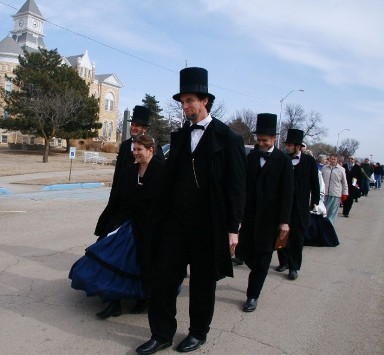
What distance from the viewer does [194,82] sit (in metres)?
3.32

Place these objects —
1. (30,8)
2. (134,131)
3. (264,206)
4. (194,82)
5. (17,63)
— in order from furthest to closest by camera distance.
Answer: (30,8)
(17,63)
(134,131)
(264,206)
(194,82)

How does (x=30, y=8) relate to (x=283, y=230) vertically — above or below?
above

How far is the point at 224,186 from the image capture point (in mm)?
3430

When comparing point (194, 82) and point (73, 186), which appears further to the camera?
point (73, 186)

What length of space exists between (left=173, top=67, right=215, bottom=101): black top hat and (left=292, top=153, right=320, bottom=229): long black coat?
306cm

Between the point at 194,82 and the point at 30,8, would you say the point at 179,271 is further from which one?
the point at 30,8

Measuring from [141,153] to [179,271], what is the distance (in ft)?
4.29

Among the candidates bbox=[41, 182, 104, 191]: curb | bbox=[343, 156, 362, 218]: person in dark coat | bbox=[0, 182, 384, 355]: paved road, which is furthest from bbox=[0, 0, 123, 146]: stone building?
bbox=[0, 182, 384, 355]: paved road

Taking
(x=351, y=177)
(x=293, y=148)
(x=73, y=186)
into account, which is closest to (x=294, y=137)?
(x=293, y=148)

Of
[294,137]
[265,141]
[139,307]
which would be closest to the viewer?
[139,307]

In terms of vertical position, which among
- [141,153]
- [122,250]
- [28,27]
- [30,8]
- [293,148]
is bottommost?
[122,250]

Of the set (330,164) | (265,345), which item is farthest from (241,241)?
(330,164)

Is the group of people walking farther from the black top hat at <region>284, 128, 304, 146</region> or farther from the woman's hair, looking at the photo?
the black top hat at <region>284, 128, 304, 146</region>

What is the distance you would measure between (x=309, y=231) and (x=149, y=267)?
18.5ft
